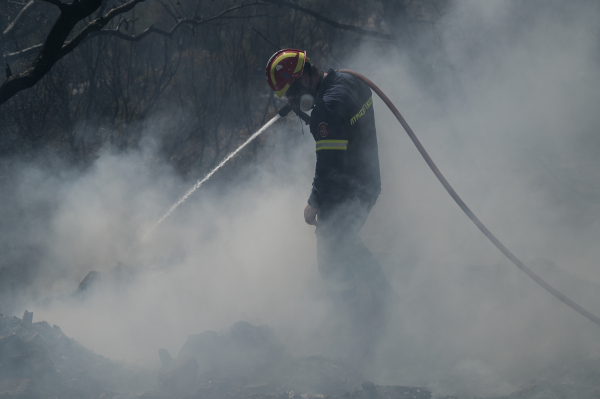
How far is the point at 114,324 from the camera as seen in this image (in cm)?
365

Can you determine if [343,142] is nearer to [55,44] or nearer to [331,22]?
[55,44]

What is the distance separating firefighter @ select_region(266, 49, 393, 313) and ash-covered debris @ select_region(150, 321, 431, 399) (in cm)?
56

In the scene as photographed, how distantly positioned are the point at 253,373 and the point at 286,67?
223cm

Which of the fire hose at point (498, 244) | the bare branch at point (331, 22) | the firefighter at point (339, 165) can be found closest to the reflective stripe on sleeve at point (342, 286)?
the firefighter at point (339, 165)

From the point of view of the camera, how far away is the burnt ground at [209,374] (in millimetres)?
2441

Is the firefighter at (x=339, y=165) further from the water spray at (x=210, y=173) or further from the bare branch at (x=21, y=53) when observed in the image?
the bare branch at (x=21, y=53)

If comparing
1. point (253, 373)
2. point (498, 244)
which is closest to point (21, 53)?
point (253, 373)

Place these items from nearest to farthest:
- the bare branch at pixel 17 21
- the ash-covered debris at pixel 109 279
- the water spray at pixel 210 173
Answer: the ash-covered debris at pixel 109 279, the bare branch at pixel 17 21, the water spray at pixel 210 173

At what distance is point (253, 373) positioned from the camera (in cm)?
290

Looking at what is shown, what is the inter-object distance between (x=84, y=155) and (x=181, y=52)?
2091 millimetres

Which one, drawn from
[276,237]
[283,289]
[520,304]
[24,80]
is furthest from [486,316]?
[24,80]

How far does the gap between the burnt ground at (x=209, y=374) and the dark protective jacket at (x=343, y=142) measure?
1211mm

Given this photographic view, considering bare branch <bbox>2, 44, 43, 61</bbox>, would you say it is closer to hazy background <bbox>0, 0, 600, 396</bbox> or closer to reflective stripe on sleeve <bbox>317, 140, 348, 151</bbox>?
hazy background <bbox>0, 0, 600, 396</bbox>

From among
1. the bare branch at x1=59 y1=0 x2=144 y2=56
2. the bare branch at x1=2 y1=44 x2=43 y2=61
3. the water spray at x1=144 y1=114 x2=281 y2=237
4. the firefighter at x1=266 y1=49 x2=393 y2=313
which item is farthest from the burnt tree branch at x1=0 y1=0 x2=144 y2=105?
the water spray at x1=144 y1=114 x2=281 y2=237
